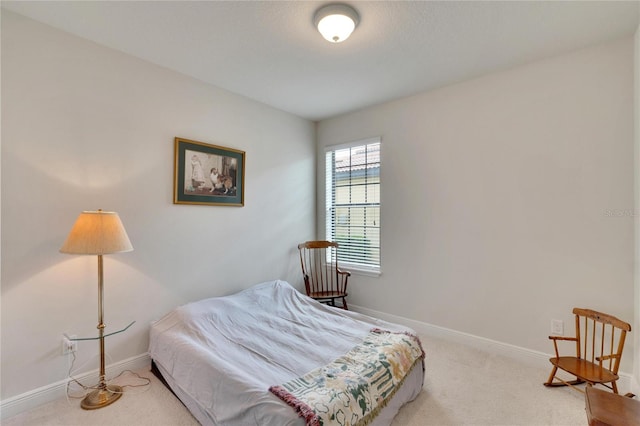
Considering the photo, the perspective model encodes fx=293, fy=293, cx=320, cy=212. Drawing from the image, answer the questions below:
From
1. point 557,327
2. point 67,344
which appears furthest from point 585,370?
point 67,344

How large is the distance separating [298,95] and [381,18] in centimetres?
139

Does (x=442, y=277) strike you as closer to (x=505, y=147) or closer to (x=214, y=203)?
(x=505, y=147)

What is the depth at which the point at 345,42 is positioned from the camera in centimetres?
223

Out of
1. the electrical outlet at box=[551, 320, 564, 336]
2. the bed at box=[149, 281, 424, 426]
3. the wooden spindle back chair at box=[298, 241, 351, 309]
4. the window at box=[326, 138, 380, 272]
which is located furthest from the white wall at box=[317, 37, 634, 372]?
the bed at box=[149, 281, 424, 426]

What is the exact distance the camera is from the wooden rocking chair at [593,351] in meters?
1.90

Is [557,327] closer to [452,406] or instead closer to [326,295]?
[452,406]

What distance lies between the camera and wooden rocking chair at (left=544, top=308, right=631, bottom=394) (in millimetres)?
1904

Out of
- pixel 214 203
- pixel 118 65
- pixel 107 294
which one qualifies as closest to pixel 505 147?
pixel 214 203

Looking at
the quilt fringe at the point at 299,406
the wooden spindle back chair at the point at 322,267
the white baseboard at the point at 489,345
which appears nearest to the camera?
the quilt fringe at the point at 299,406

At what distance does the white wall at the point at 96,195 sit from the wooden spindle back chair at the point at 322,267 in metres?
0.81

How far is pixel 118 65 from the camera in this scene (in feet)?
7.66

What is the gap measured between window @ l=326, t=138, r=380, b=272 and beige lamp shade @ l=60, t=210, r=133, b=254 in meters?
2.50

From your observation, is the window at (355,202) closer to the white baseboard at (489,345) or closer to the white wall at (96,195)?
the white baseboard at (489,345)

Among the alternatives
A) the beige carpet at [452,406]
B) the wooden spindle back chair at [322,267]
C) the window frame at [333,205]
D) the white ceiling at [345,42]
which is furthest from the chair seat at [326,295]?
the white ceiling at [345,42]
